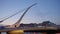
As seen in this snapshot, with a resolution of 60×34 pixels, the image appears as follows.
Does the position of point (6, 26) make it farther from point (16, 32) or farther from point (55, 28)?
point (55, 28)

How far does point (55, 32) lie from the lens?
57.2 ft

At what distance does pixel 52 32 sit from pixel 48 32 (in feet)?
1.46

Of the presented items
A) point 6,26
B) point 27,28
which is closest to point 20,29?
point 27,28

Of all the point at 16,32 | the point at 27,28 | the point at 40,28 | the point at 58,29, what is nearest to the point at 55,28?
the point at 58,29

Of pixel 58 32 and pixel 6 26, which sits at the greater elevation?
pixel 6 26

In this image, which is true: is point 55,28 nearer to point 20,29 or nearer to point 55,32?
point 55,32

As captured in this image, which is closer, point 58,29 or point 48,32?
point 58,29

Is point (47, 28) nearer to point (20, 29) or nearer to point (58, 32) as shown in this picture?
point (58, 32)

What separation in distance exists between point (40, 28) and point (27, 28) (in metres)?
1.32

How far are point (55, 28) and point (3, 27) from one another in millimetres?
5063

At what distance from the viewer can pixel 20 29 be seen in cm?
1705

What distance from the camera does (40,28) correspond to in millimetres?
17047

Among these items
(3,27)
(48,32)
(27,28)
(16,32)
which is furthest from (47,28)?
(3,27)

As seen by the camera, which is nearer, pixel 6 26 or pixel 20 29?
pixel 20 29
